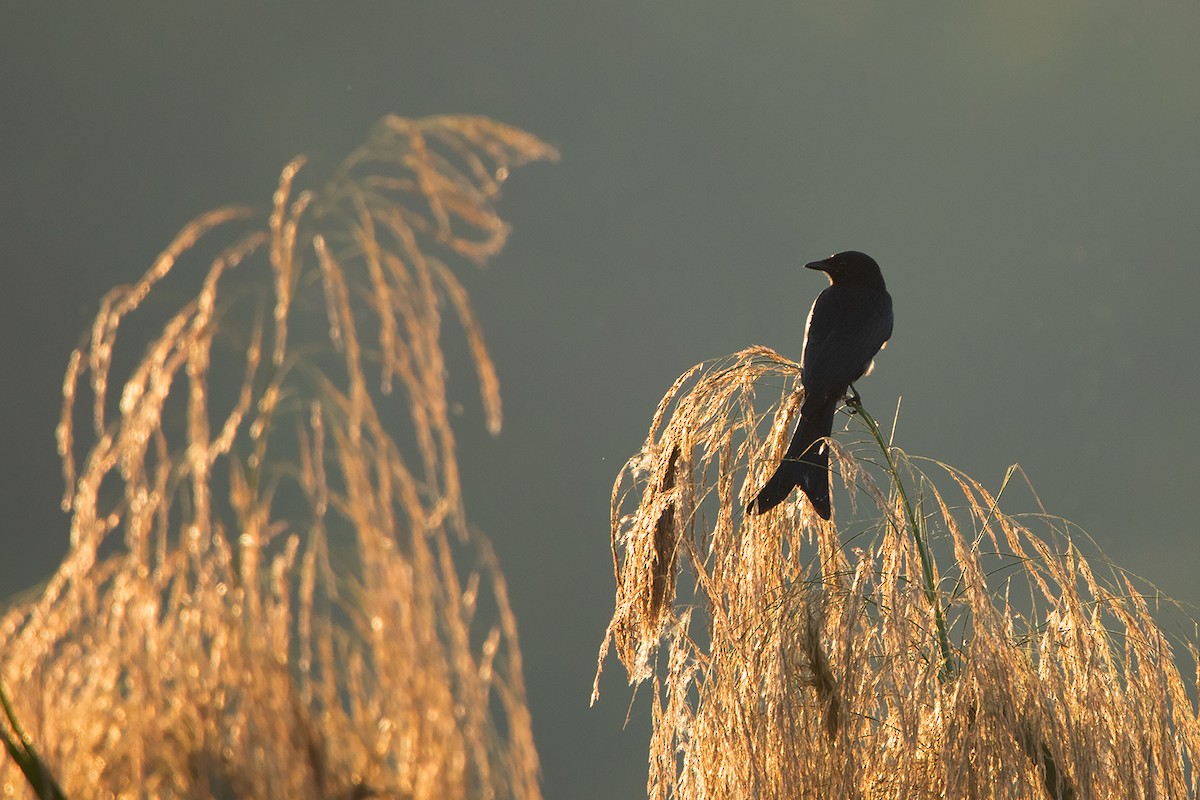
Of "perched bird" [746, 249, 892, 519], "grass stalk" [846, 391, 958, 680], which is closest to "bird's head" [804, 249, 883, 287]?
"perched bird" [746, 249, 892, 519]

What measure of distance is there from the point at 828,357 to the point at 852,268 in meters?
0.80

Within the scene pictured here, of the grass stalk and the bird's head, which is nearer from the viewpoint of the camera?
the grass stalk

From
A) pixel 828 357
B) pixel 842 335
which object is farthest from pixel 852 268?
→ pixel 828 357

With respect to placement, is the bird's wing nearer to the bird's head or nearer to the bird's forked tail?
the bird's head

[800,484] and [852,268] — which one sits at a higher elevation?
[852,268]

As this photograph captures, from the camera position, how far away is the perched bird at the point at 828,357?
2.03 m

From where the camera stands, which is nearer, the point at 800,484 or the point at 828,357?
the point at 800,484

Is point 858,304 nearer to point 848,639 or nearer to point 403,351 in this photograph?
point 848,639

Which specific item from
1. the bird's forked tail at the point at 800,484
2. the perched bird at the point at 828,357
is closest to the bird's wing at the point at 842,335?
the perched bird at the point at 828,357

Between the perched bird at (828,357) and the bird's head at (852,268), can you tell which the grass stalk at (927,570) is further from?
the bird's head at (852,268)

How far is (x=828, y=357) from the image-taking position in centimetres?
241

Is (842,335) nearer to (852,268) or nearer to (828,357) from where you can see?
(828,357)

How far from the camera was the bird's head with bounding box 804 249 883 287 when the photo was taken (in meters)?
3.11

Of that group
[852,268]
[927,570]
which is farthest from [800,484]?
Result: [852,268]
